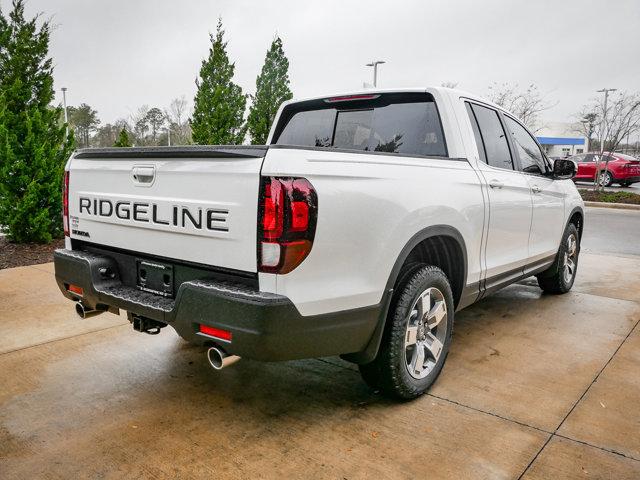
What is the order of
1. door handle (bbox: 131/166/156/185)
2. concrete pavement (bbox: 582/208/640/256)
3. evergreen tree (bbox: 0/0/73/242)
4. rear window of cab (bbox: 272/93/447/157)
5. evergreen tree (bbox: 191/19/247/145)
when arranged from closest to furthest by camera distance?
door handle (bbox: 131/166/156/185), rear window of cab (bbox: 272/93/447/157), evergreen tree (bbox: 0/0/73/242), concrete pavement (bbox: 582/208/640/256), evergreen tree (bbox: 191/19/247/145)

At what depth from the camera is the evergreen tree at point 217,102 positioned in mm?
14523

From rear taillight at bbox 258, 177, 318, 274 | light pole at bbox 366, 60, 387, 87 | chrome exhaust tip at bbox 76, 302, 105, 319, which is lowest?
chrome exhaust tip at bbox 76, 302, 105, 319

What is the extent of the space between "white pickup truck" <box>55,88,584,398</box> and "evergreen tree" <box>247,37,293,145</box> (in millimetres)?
14216

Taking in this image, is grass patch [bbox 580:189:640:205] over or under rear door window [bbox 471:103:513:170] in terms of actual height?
under

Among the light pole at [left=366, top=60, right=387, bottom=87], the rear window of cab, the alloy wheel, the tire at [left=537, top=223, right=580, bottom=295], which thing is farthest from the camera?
the light pole at [left=366, top=60, right=387, bottom=87]

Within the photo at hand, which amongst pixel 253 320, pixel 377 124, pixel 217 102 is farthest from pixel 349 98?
pixel 217 102

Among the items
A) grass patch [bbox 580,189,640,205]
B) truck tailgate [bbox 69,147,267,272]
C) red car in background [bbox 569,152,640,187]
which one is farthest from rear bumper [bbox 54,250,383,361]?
red car in background [bbox 569,152,640,187]

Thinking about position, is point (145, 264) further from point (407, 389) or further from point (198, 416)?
point (407, 389)

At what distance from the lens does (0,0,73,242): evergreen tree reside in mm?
7422

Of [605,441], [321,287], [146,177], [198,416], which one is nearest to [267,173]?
[321,287]

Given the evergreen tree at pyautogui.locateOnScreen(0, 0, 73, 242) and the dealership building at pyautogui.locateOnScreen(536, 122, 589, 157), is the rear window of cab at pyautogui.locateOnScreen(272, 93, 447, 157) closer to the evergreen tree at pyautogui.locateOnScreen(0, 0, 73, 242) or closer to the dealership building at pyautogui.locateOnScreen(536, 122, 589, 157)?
the evergreen tree at pyautogui.locateOnScreen(0, 0, 73, 242)

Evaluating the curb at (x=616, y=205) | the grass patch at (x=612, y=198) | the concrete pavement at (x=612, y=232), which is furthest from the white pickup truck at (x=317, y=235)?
the grass patch at (x=612, y=198)

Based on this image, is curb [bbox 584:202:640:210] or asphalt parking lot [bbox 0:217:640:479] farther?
curb [bbox 584:202:640:210]

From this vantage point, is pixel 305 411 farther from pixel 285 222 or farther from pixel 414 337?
pixel 285 222
